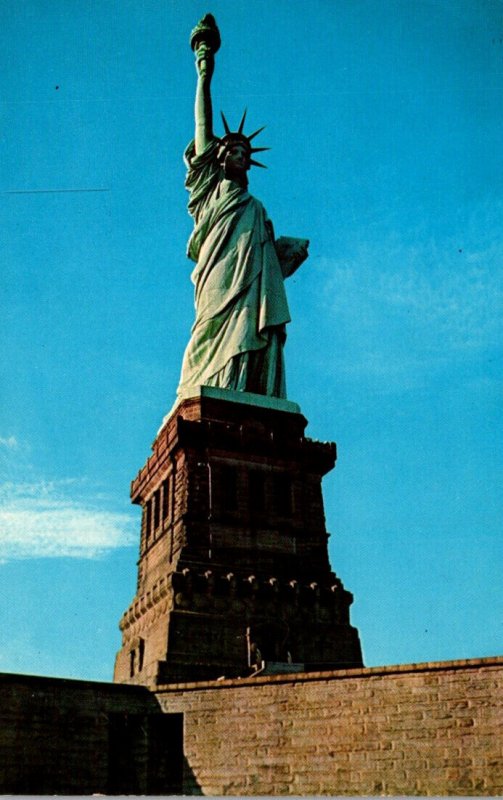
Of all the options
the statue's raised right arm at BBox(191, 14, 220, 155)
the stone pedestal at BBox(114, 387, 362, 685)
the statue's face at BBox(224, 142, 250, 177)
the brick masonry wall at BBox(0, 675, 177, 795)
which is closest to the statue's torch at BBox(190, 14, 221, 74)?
the statue's raised right arm at BBox(191, 14, 220, 155)

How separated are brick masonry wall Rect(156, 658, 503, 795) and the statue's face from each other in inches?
1125

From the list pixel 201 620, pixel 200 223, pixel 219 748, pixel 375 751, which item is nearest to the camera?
pixel 375 751

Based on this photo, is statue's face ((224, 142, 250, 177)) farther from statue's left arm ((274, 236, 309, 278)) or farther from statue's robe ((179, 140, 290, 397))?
statue's left arm ((274, 236, 309, 278))

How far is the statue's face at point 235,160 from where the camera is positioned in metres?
44.9

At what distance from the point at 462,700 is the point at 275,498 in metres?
16.3

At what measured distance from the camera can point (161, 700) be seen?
2450 centimetres

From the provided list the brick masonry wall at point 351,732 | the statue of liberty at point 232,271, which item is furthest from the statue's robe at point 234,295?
the brick masonry wall at point 351,732

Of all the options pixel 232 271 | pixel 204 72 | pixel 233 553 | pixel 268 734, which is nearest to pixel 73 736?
pixel 268 734

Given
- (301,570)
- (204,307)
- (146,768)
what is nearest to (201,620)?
(301,570)

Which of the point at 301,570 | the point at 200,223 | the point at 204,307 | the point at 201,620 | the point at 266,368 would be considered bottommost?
the point at 201,620

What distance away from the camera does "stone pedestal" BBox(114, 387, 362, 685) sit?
31.2 meters

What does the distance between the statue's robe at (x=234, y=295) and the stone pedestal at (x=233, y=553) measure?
6.98 feet

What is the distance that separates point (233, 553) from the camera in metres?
34.0

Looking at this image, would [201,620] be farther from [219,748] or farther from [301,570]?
[219,748]
